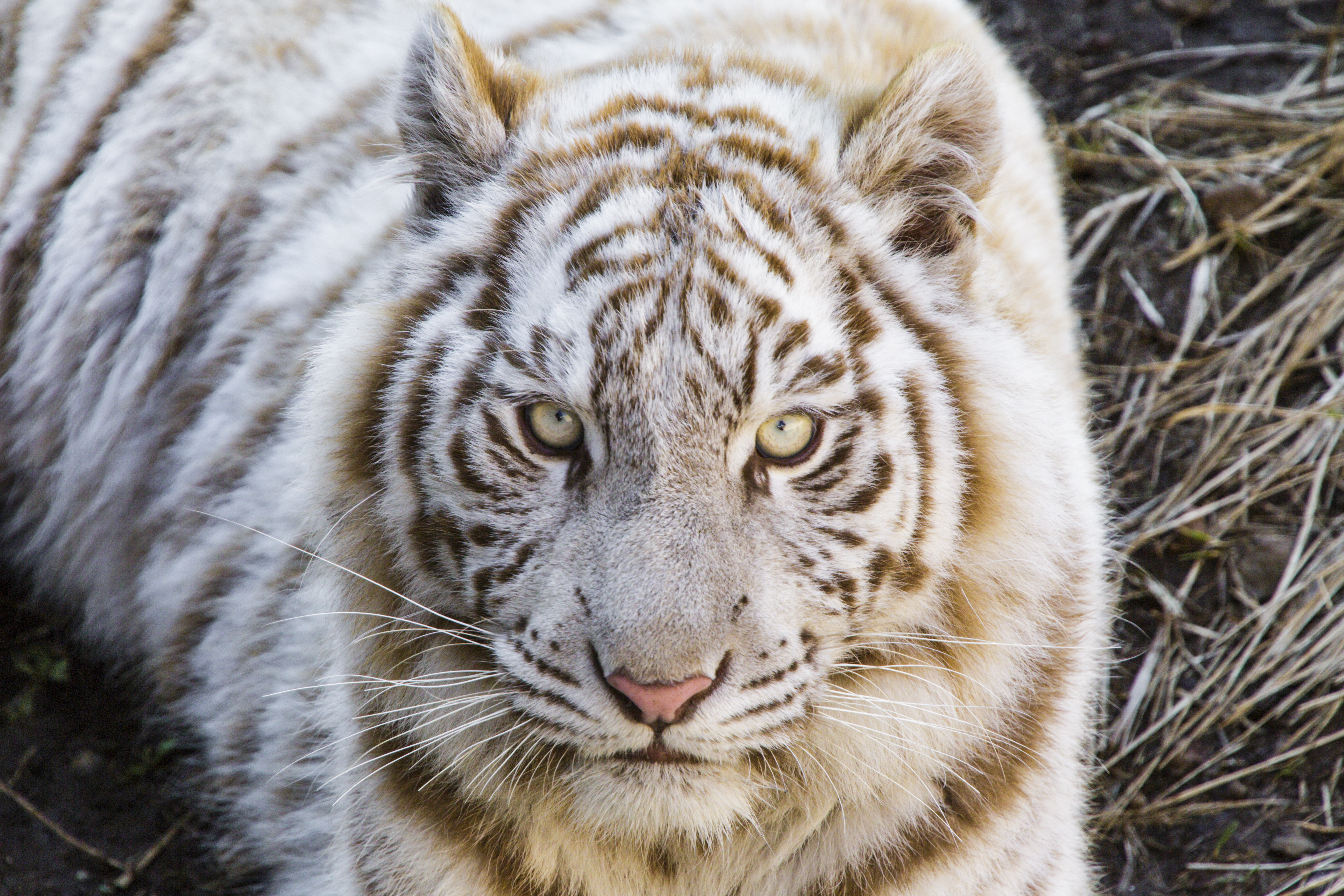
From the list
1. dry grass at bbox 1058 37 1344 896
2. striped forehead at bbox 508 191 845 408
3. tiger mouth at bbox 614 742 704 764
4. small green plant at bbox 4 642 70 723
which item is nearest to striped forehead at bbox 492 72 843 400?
striped forehead at bbox 508 191 845 408

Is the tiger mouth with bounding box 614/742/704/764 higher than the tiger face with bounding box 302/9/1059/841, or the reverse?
the tiger face with bounding box 302/9/1059/841

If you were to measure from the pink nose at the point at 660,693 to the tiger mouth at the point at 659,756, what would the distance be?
0.12m

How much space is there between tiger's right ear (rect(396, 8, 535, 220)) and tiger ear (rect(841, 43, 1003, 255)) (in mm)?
591

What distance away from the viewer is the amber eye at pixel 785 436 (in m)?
1.94

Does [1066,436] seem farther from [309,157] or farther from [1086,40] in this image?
[1086,40]

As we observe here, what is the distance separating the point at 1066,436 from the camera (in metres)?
2.33

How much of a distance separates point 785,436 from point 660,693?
0.42m

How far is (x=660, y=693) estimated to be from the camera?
1821mm

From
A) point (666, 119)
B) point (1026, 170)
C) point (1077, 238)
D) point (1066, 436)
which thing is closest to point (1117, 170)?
point (1077, 238)

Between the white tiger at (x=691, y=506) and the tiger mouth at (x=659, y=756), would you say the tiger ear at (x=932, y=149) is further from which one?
the tiger mouth at (x=659, y=756)

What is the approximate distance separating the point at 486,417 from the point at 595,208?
0.38 m

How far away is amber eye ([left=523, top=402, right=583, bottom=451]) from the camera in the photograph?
1.98 metres

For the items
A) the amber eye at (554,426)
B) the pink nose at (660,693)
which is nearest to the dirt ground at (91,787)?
the pink nose at (660,693)

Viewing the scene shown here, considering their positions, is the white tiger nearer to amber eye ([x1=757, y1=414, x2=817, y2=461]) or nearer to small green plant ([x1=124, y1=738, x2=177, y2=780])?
amber eye ([x1=757, y1=414, x2=817, y2=461])
